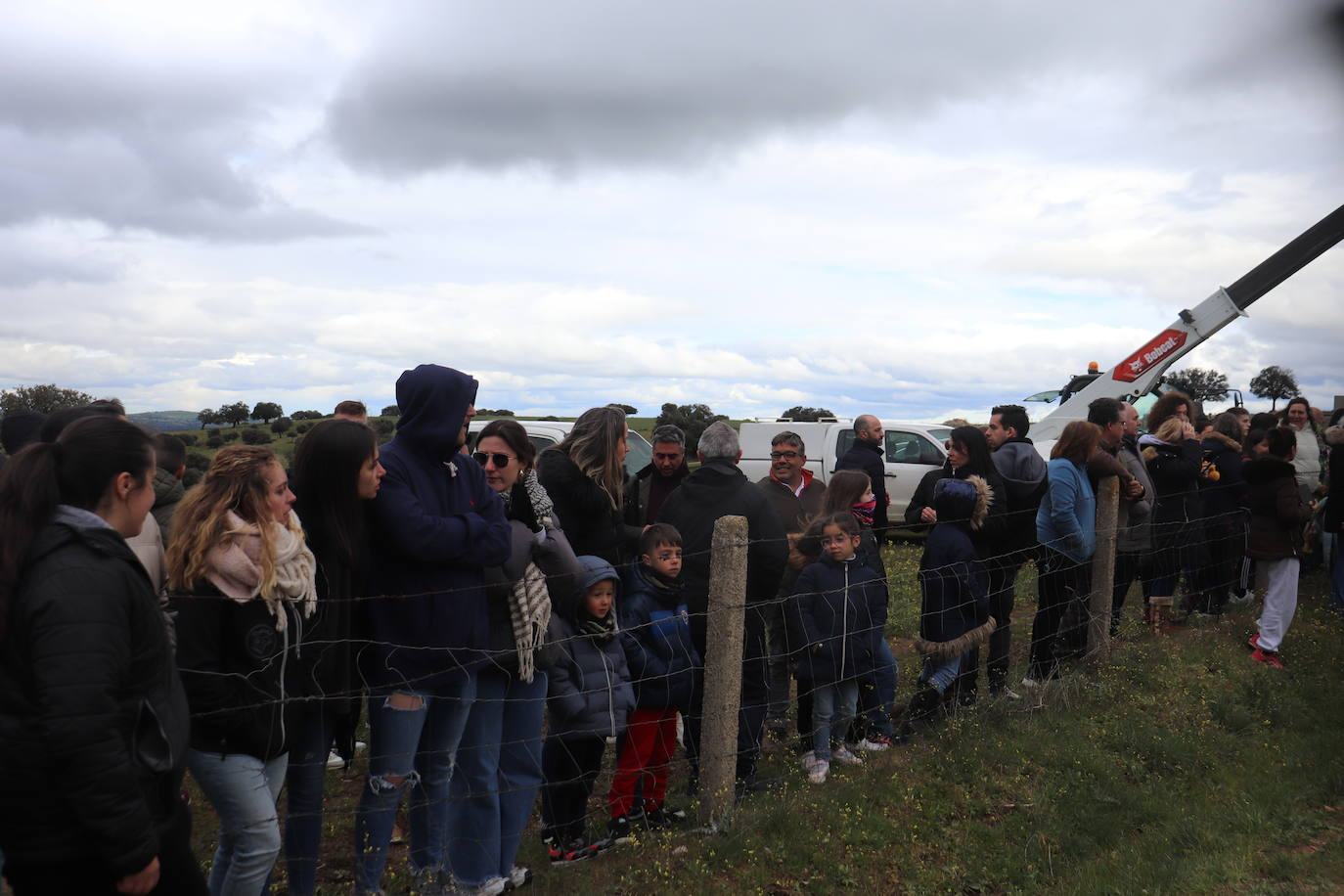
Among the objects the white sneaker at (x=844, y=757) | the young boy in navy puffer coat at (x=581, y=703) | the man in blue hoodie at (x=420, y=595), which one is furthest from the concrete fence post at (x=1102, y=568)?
the man in blue hoodie at (x=420, y=595)

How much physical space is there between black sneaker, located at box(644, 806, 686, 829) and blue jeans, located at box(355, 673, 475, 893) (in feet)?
3.51

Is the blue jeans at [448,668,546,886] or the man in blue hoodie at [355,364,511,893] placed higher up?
the man in blue hoodie at [355,364,511,893]

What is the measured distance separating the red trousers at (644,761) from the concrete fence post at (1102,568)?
12.8 ft

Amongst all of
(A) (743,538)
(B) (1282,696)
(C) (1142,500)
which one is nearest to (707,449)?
(A) (743,538)

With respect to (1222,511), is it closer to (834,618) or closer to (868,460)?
(868,460)

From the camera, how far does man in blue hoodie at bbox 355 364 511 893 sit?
3.49 meters

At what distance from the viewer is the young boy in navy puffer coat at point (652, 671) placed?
174 inches

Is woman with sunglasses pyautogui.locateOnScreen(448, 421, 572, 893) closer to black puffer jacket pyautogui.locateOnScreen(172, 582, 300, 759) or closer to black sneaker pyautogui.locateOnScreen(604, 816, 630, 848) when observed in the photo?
black sneaker pyautogui.locateOnScreen(604, 816, 630, 848)

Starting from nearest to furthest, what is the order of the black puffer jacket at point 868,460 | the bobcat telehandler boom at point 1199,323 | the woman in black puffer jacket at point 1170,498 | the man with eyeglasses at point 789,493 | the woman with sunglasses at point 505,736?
the woman with sunglasses at point 505,736 < the man with eyeglasses at point 789,493 < the woman in black puffer jacket at point 1170,498 < the black puffer jacket at point 868,460 < the bobcat telehandler boom at point 1199,323

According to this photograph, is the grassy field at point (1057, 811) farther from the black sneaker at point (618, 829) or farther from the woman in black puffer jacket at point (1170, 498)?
the woman in black puffer jacket at point (1170, 498)

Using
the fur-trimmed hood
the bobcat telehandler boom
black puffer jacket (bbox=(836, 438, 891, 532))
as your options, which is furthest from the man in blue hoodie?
the bobcat telehandler boom

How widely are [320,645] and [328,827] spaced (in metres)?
1.85

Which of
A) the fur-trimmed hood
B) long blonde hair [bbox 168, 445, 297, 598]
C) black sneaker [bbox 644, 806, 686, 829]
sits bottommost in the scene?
black sneaker [bbox 644, 806, 686, 829]

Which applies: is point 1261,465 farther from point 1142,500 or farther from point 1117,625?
point 1117,625
